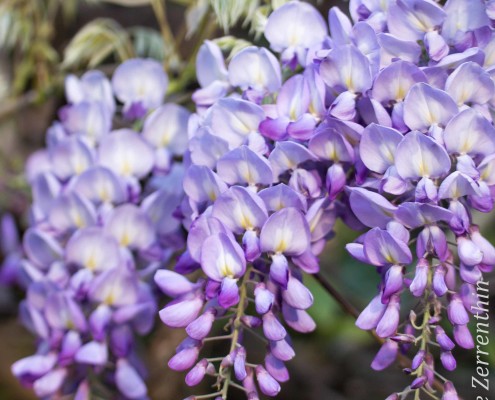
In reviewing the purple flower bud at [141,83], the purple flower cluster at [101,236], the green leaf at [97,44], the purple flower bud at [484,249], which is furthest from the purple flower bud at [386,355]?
the green leaf at [97,44]

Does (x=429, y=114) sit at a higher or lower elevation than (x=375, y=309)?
higher

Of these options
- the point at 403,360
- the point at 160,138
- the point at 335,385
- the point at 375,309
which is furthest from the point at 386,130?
the point at 335,385

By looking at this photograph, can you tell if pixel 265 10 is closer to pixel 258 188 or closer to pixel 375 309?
pixel 258 188

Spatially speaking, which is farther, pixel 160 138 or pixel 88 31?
pixel 88 31

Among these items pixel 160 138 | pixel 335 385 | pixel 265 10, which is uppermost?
pixel 265 10

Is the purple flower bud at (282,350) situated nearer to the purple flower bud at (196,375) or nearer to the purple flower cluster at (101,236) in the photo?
the purple flower bud at (196,375)

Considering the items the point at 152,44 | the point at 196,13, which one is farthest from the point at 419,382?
the point at 152,44
